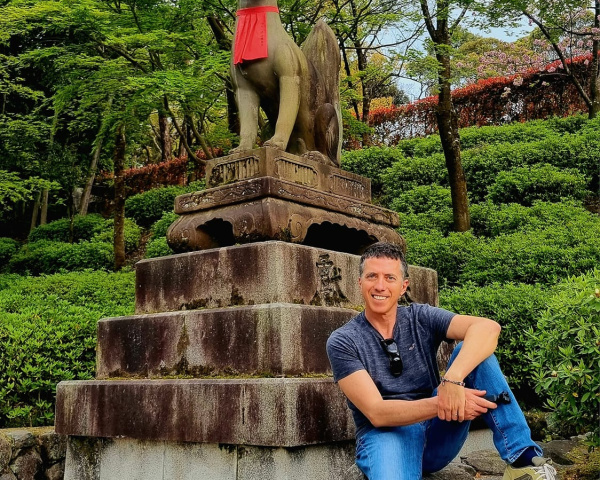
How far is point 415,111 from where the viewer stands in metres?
21.2

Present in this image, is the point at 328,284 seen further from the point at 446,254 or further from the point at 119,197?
the point at 119,197

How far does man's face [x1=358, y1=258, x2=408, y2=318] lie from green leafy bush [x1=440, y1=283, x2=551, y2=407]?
329 cm

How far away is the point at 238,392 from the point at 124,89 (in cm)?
713

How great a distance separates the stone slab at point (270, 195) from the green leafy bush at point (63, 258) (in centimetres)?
1015

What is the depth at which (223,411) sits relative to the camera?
3.64 m

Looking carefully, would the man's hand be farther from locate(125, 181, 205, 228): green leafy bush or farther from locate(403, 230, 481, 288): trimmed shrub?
locate(125, 181, 205, 228): green leafy bush

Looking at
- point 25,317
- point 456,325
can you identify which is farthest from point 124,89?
point 456,325

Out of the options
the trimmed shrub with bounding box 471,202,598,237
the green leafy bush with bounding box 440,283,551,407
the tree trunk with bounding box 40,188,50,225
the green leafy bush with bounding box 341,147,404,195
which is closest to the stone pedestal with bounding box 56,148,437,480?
the green leafy bush with bounding box 440,283,551,407

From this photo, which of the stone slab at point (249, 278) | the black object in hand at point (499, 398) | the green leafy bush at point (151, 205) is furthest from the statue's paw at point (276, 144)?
the green leafy bush at point (151, 205)

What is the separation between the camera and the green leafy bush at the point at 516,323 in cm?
616

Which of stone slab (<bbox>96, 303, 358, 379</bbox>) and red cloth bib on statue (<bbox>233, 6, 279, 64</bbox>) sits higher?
red cloth bib on statue (<bbox>233, 6, 279, 64</bbox>)

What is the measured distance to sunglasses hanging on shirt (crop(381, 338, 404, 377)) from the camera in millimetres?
3100

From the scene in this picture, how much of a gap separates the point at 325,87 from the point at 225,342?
2.44 m

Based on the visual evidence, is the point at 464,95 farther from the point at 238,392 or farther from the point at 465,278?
the point at 238,392
